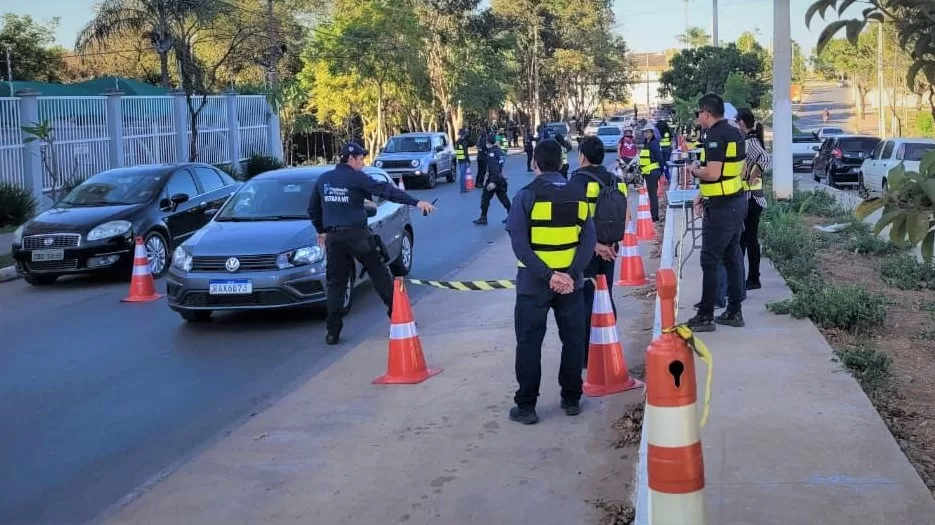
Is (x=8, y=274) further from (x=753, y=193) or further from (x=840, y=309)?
(x=840, y=309)

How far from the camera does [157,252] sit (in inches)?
526

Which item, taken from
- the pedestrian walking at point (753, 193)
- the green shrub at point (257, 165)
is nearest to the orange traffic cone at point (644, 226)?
the pedestrian walking at point (753, 193)

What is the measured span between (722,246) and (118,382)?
15.6ft

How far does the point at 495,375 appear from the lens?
7.54 meters

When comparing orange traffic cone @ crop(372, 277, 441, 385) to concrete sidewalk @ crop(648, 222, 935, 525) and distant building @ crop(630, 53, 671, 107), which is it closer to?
concrete sidewalk @ crop(648, 222, 935, 525)

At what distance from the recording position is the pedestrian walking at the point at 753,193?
29.3 ft

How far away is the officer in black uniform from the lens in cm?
868

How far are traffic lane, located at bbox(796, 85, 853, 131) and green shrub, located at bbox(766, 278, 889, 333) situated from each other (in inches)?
2988

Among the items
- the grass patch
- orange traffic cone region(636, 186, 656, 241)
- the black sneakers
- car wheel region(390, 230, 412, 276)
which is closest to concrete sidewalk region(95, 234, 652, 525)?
the black sneakers

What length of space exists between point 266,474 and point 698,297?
514 cm

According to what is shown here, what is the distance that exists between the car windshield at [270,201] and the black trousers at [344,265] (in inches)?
69.3

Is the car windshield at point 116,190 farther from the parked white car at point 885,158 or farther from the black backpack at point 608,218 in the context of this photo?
the parked white car at point 885,158

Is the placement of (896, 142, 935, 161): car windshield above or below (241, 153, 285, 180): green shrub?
below

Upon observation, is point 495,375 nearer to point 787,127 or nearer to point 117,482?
point 117,482
